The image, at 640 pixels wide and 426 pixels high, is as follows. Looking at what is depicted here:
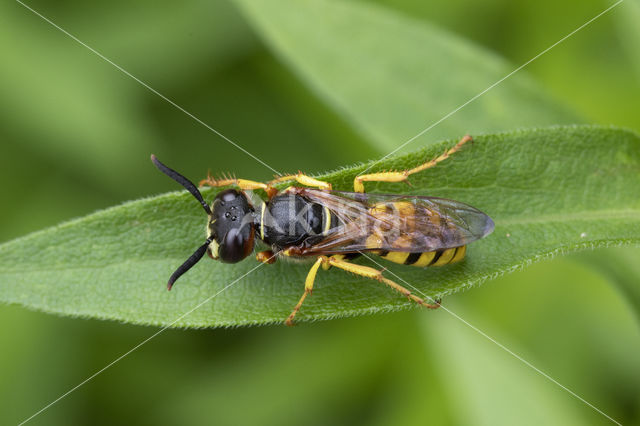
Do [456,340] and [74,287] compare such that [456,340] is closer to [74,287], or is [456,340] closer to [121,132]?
[74,287]

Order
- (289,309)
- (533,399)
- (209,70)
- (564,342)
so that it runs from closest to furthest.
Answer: (289,309), (533,399), (564,342), (209,70)

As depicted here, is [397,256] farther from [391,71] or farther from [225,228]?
[391,71]

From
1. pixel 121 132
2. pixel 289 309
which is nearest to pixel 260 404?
pixel 289 309

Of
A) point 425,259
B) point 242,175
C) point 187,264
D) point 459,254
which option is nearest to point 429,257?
point 425,259

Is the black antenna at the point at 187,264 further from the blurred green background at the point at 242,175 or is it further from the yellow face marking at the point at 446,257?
the blurred green background at the point at 242,175

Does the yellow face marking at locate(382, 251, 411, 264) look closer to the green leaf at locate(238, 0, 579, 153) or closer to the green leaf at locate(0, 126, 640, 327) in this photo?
the green leaf at locate(0, 126, 640, 327)

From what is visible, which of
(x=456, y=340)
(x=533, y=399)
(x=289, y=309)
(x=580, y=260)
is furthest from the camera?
(x=456, y=340)
